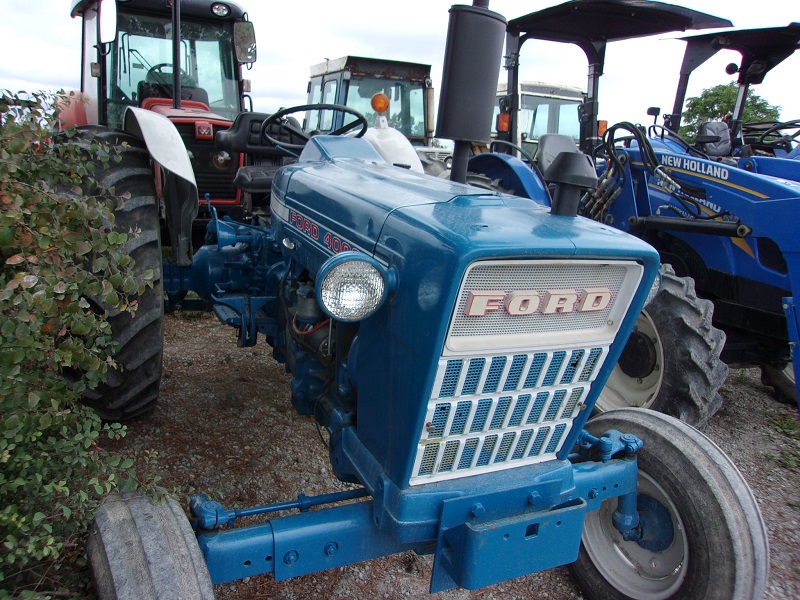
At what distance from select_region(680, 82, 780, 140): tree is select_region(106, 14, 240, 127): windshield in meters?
9.89

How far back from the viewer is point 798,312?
115 inches

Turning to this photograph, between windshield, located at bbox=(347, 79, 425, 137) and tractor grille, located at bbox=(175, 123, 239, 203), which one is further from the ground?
windshield, located at bbox=(347, 79, 425, 137)

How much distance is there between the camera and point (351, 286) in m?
1.46

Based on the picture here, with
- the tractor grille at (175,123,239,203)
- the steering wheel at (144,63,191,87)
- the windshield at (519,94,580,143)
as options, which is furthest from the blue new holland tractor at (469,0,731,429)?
the windshield at (519,94,580,143)

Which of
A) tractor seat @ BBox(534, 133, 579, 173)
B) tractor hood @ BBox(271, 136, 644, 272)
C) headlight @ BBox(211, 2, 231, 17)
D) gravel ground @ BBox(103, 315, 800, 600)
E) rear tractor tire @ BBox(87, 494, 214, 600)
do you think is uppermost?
headlight @ BBox(211, 2, 231, 17)

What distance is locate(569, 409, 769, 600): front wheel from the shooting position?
6.00 feet

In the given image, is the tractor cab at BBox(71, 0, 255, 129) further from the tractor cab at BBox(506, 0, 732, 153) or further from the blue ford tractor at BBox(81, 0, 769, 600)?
the blue ford tractor at BBox(81, 0, 769, 600)

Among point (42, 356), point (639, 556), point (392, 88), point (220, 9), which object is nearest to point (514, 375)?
point (639, 556)

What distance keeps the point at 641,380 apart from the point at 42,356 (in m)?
2.93

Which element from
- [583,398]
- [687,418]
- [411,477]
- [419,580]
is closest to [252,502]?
[419,580]

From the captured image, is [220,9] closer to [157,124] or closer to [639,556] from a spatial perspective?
[157,124]

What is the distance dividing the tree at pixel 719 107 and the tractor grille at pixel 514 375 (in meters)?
12.1

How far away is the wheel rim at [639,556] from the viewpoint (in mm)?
2004

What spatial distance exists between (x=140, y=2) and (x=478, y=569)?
489 centimetres
